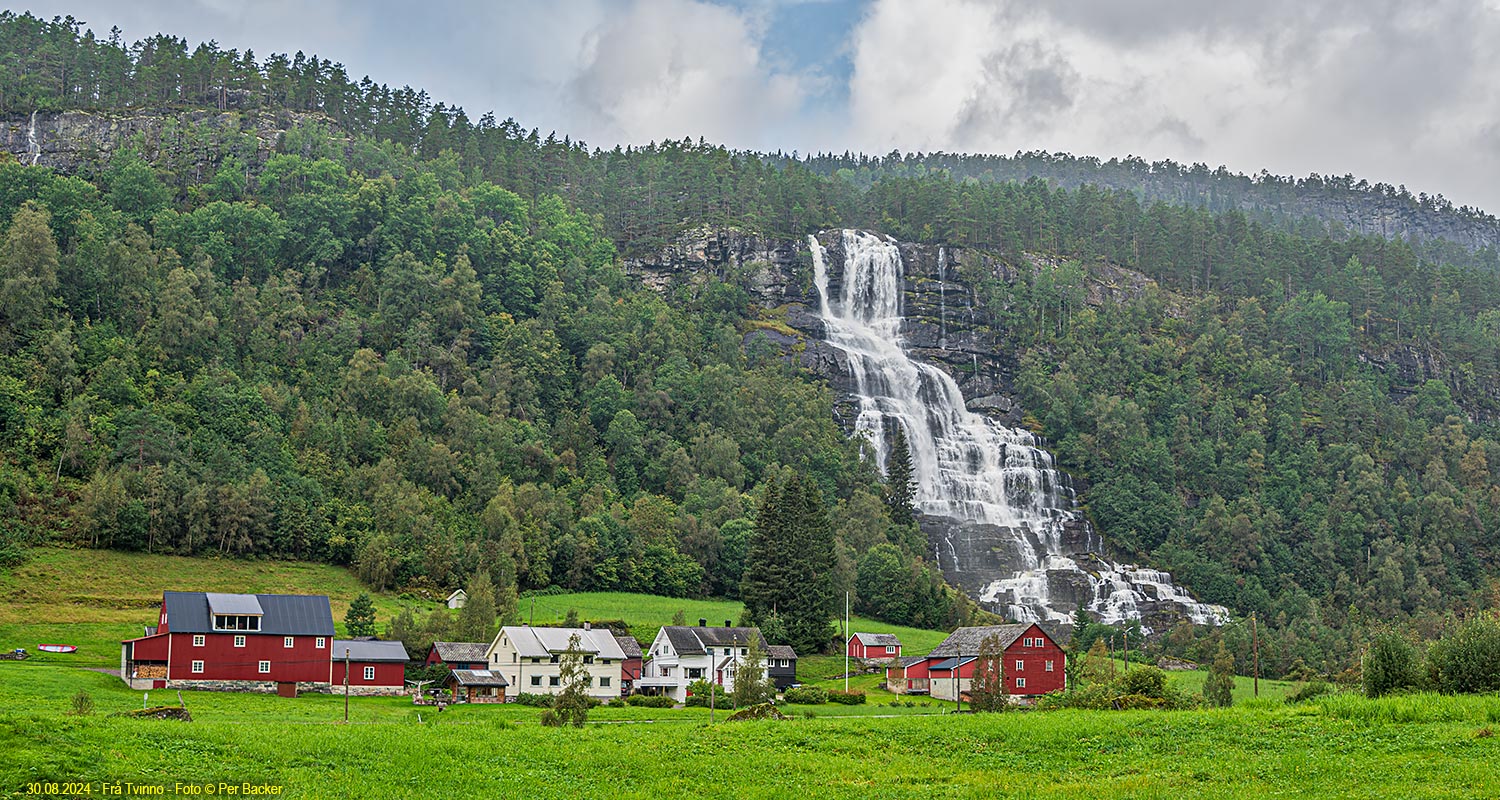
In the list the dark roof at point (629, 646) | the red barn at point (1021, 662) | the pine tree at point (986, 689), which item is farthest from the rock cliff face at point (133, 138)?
the pine tree at point (986, 689)

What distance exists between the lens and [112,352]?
120m

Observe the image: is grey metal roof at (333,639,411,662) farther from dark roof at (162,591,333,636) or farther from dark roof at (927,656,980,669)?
dark roof at (927,656,980,669)

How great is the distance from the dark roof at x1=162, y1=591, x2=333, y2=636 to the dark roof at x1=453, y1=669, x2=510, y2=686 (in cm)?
741

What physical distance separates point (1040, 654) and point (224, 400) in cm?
7448

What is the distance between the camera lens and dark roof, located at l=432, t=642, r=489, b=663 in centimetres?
8056

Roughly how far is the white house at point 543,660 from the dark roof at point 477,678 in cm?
189

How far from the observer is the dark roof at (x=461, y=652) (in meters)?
80.6

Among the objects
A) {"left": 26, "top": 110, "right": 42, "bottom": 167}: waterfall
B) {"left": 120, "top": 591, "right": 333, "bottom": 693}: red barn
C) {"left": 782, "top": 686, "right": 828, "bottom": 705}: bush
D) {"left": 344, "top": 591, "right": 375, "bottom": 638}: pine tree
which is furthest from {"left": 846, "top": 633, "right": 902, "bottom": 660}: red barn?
{"left": 26, "top": 110, "right": 42, "bottom": 167}: waterfall

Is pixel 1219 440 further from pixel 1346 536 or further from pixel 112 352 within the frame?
pixel 112 352

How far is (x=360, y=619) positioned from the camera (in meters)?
87.0

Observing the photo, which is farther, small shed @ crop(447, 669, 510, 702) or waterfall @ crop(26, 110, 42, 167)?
waterfall @ crop(26, 110, 42, 167)

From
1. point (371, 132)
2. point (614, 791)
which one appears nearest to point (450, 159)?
point (371, 132)

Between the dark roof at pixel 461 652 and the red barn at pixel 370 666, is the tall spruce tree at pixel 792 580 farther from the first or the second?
the red barn at pixel 370 666

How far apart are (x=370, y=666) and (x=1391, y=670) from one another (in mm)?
54669
